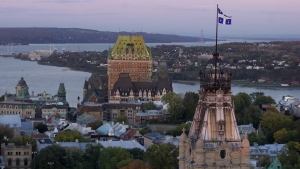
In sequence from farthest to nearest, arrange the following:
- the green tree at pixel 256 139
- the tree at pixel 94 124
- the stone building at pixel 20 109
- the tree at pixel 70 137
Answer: the stone building at pixel 20 109, the tree at pixel 94 124, the green tree at pixel 256 139, the tree at pixel 70 137

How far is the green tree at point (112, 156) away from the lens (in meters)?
31.5

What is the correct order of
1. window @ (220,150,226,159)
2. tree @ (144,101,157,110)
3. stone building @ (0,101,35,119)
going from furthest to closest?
1. stone building @ (0,101,35,119)
2. tree @ (144,101,157,110)
3. window @ (220,150,226,159)

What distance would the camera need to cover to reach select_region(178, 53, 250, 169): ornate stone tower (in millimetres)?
11195

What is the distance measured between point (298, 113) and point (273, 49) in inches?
3992

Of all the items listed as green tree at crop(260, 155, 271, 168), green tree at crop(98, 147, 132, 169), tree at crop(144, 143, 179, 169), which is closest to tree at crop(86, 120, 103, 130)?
green tree at crop(98, 147, 132, 169)

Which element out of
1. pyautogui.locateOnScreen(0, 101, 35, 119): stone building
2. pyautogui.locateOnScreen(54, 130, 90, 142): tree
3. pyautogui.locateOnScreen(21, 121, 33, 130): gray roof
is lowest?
pyautogui.locateOnScreen(0, 101, 35, 119): stone building

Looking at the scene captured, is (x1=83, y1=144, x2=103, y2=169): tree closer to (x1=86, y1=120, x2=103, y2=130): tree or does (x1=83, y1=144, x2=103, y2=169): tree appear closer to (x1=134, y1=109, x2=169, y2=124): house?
(x1=86, y1=120, x2=103, y2=130): tree

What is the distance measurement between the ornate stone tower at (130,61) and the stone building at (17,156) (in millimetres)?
29189

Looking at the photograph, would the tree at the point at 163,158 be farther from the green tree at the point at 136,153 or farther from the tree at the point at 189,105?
the tree at the point at 189,105

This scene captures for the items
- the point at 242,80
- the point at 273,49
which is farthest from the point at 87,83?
the point at 273,49

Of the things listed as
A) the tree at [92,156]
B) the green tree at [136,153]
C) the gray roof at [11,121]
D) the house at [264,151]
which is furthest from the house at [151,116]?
the tree at [92,156]

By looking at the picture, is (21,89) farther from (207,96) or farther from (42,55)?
(42,55)

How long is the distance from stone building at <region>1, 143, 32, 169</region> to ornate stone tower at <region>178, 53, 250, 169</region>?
2256 centimetres

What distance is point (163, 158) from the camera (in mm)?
28766
